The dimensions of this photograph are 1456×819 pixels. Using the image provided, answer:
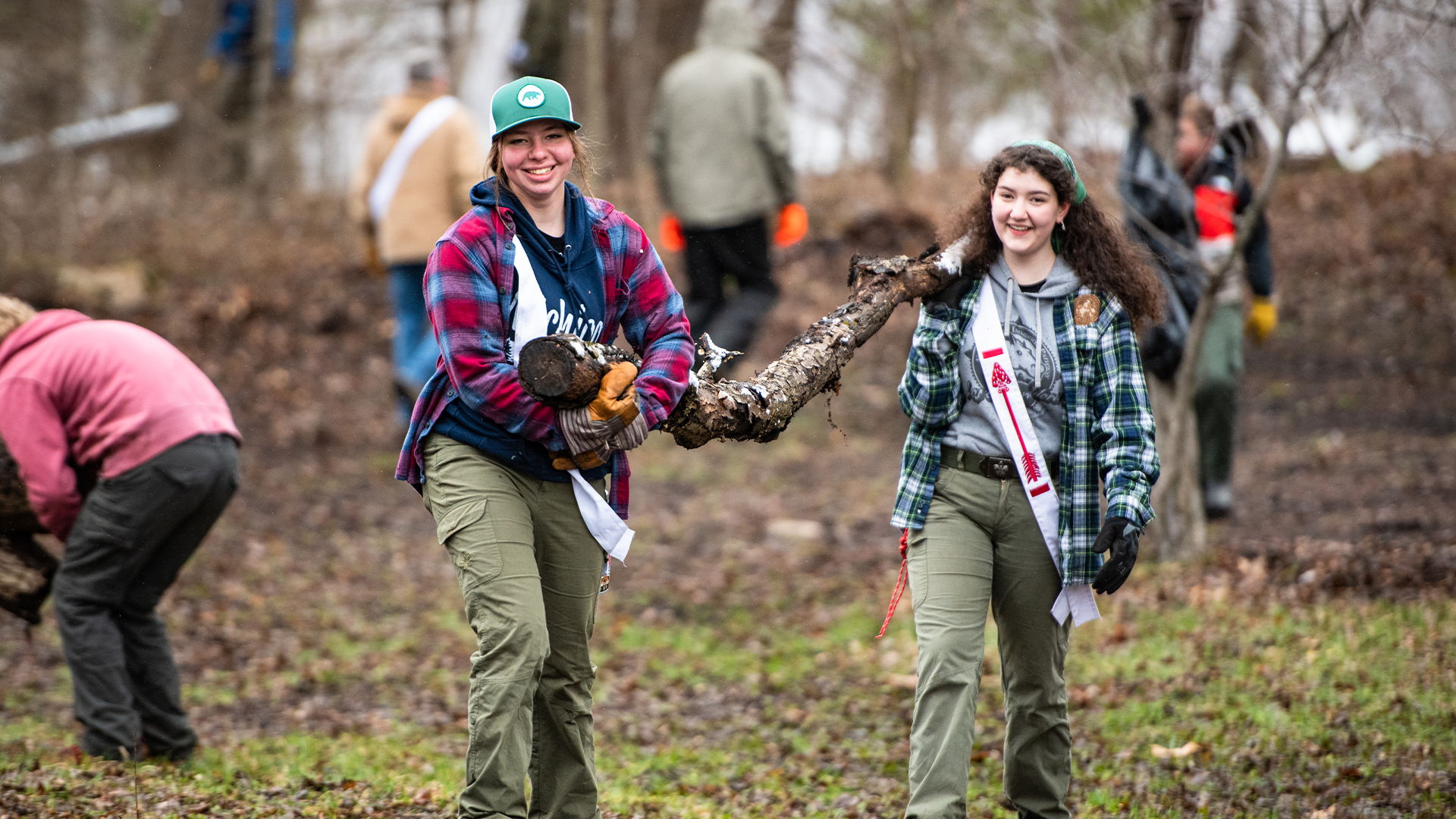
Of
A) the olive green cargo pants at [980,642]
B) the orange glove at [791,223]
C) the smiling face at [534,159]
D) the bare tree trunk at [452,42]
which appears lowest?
the olive green cargo pants at [980,642]

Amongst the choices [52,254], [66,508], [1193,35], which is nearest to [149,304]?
[52,254]

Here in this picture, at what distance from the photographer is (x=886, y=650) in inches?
275

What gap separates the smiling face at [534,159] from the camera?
145 inches

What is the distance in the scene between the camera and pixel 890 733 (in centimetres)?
582

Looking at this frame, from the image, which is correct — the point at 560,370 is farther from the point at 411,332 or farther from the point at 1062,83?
the point at 411,332

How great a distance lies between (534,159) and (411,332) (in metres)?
6.25

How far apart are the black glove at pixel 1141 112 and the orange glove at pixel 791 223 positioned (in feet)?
9.71

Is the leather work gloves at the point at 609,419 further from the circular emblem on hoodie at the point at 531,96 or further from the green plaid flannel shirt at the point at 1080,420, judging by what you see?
the green plaid flannel shirt at the point at 1080,420

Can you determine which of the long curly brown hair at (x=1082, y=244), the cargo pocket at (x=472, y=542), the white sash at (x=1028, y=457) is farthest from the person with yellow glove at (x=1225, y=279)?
the cargo pocket at (x=472, y=542)

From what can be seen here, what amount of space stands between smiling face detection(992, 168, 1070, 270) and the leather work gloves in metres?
1.24

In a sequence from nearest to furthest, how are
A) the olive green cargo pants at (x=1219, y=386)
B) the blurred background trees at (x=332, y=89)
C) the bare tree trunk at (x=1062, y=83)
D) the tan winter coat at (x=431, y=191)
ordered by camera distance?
the bare tree trunk at (x=1062, y=83) → the olive green cargo pants at (x=1219, y=386) → the tan winter coat at (x=431, y=191) → the blurred background trees at (x=332, y=89)

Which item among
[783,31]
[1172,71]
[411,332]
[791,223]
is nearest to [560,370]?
[1172,71]

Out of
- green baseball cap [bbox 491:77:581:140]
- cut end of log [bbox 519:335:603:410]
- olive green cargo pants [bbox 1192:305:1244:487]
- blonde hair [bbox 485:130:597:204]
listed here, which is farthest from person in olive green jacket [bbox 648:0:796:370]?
cut end of log [bbox 519:335:603:410]

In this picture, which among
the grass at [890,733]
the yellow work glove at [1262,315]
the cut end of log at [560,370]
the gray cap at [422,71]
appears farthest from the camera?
the gray cap at [422,71]
